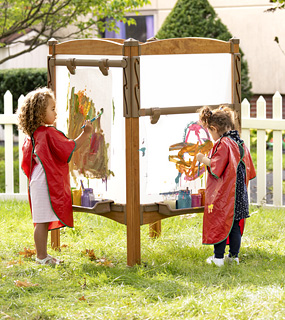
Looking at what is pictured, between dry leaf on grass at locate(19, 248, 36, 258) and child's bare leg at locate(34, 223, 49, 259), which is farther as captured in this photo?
dry leaf on grass at locate(19, 248, 36, 258)

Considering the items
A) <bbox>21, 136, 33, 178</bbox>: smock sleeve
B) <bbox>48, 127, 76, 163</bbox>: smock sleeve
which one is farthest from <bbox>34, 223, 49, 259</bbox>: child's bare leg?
<bbox>48, 127, 76, 163</bbox>: smock sleeve

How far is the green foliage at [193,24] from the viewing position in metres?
10.5

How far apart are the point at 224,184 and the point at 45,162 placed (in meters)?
1.27

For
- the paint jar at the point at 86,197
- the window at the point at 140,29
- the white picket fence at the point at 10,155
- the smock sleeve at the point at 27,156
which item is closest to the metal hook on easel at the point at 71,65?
the smock sleeve at the point at 27,156

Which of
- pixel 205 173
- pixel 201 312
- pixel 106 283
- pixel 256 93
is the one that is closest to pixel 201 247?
pixel 205 173

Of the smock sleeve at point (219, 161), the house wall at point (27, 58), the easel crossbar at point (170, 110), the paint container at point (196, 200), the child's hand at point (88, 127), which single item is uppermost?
the house wall at point (27, 58)

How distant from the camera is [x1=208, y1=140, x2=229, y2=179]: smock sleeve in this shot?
443 centimetres

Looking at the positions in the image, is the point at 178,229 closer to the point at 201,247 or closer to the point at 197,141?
the point at 201,247

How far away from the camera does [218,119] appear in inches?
179

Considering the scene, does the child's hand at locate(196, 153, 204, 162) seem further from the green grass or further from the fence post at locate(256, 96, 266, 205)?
the fence post at locate(256, 96, 266, 205)

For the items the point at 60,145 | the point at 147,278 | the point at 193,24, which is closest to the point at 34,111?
the point at 60,145

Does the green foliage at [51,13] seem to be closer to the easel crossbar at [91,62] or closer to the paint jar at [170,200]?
the easel crossbar at [91,62]

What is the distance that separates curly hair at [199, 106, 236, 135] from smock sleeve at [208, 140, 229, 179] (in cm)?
14

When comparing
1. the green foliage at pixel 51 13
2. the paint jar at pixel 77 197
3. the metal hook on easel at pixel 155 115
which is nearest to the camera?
the metal hook on easel at pixel 155 115
